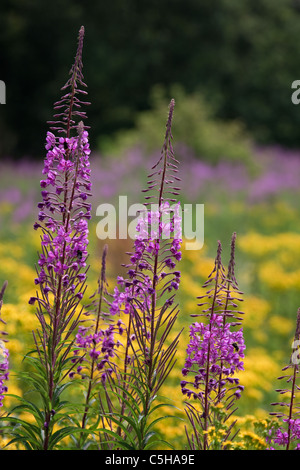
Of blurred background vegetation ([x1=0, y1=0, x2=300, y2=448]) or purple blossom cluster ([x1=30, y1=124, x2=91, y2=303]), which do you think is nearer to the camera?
purple blossom cluster ([x1=30, y1=124, x2=91, y2=303])

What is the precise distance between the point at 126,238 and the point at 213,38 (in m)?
18.0

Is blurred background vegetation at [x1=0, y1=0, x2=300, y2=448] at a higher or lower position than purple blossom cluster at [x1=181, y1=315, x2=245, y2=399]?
higher

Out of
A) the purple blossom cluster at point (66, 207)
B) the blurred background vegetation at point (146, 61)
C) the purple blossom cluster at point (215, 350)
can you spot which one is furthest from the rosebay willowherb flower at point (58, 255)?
the blurred background vegetation at point (146, 61)

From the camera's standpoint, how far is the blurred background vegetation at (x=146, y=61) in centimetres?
2294

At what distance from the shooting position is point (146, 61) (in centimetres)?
2392

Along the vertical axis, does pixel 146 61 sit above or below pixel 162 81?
above

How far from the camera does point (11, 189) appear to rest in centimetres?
1274

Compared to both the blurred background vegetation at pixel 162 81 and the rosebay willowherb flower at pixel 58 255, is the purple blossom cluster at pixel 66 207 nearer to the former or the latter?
the rosebay willowherb flower at pixel 58 255

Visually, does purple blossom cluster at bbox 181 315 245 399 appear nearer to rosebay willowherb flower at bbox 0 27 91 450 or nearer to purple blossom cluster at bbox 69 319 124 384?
purple blossom cluster at bbox 69 319 124 384

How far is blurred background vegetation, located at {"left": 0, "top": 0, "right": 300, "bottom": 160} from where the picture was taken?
75.3 ft

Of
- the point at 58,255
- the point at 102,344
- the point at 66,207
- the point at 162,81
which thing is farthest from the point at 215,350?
the point at 162,81

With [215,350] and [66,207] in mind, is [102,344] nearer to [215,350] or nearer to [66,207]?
[215,350]

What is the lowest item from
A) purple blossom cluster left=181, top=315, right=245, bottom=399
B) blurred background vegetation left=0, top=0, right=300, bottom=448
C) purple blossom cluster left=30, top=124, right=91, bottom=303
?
purple blossom cluster left=181, top=315, right=245, bottom=399

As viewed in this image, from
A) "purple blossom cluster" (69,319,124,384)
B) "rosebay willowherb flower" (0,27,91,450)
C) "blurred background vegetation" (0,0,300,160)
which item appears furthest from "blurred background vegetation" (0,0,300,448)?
"rosebay willowherb flower" (0,27,91,450)
